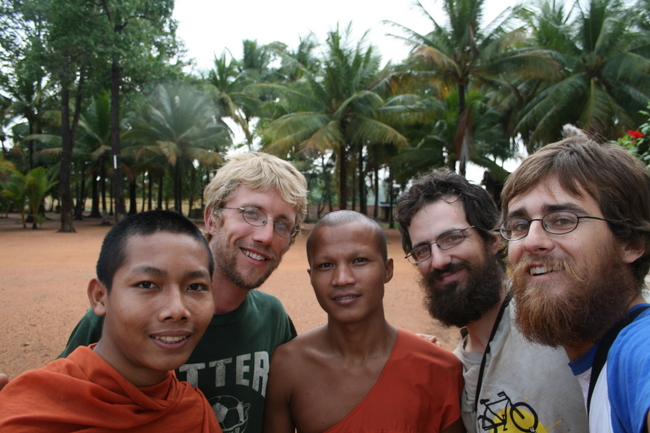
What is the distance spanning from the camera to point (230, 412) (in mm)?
2141

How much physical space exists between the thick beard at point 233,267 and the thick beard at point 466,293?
3.15 feet

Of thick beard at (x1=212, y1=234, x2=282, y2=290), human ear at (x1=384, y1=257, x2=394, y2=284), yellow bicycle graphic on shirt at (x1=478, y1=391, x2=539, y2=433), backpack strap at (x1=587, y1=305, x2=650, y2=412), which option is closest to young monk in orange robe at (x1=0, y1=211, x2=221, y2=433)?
thick beard at (x1=212, y1=234, x2=282, y2=290)

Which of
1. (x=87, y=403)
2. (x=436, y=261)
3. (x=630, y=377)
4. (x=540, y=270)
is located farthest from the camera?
Result: (x=436, y=261)

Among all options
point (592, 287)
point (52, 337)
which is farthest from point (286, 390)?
point (52, 337)

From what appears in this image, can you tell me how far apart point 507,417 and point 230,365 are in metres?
1.37

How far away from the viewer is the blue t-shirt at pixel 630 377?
1.12 metres

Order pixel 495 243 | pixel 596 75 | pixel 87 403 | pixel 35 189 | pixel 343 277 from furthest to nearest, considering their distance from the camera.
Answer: pixel 35 189 → pixel 596 75 → pixel 495 243 → pixel 343 277 → pixel 87 403

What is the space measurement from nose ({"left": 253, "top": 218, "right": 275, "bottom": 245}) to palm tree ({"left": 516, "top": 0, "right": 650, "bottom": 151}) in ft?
62.0

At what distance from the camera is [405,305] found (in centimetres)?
779

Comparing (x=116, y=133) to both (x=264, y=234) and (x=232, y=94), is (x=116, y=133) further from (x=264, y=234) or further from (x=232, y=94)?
(x=264, y=234)

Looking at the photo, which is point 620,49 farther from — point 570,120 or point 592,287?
point 592,287

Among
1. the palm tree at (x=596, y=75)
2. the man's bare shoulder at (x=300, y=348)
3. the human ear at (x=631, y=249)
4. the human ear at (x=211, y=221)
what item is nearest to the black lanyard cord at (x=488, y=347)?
the human ear at (x=631, y=249)

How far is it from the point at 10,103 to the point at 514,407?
37658 mm

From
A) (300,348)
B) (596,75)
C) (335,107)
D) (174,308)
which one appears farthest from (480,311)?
(596,75)
